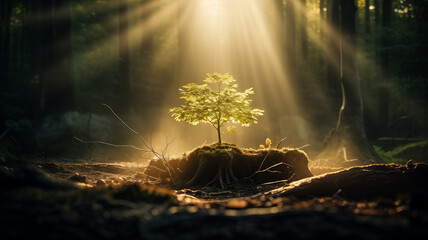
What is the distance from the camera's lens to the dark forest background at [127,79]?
14594 mm

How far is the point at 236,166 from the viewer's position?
7.71 meters

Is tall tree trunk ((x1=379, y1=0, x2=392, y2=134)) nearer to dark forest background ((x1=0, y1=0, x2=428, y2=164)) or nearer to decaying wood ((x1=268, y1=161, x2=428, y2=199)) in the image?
dark forest background ((x1=0, y1=0, x2=428, y2=164))

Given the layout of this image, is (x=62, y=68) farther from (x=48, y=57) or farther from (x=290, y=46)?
(x=290, y=46)

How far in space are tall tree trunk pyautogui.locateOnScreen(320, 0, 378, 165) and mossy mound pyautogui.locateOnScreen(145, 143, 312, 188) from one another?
4.38 meters

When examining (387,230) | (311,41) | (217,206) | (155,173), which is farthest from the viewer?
(311,41)

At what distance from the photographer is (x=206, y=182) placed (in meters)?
7.48

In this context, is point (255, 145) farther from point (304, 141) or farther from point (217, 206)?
point (217, 206)

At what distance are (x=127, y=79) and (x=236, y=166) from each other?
12.1 meters

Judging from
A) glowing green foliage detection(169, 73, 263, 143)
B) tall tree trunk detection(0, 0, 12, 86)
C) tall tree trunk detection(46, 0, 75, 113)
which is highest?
tall tree trunk detection(0, 0, 12, 86)

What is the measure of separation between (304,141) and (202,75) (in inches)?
252

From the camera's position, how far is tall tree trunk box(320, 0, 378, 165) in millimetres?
11492

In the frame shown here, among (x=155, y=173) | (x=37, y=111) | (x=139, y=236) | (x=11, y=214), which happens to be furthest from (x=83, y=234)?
(x=37, y=111)

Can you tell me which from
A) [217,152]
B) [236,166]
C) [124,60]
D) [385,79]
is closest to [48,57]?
[124,60]

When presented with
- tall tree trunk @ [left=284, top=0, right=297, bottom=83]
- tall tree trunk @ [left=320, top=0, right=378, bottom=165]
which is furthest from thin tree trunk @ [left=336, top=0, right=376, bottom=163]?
tall tree trunk @ [left=284, top=0, right=297, bottom=83]
